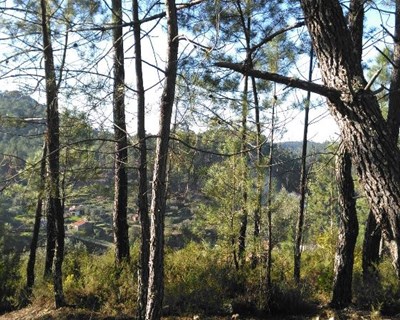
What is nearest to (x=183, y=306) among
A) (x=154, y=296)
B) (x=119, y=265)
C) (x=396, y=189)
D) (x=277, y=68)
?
(x=119, y=265)

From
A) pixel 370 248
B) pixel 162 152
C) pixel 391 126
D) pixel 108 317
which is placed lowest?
pixel 108 317

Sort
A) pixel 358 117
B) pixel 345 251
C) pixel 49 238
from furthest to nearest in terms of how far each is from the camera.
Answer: pixel 49 238
pixel 345 251
pixel 358 117

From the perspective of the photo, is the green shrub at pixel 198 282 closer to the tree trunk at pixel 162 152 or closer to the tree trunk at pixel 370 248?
the tree trunk at pixel 370 248

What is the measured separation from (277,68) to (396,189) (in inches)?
161

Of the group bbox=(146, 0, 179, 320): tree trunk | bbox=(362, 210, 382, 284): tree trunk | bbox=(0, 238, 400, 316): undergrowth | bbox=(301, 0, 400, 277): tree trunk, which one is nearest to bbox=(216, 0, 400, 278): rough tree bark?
bbox=(301, 0, 400, 277): tree trunk

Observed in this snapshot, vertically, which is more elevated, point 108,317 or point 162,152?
point 162,152

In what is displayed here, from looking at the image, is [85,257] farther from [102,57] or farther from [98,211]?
[98,211]

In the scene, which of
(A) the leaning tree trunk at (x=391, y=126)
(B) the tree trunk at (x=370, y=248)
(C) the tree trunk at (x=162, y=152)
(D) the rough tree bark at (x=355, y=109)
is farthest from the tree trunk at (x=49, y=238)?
(D) the rough tree bark at (x=355, y=109)

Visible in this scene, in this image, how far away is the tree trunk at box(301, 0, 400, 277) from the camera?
84.2 inches

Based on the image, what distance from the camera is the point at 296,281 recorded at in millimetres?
7016

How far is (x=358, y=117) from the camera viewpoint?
87.0 inches

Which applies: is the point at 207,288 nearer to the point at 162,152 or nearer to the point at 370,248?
the point at 370,248

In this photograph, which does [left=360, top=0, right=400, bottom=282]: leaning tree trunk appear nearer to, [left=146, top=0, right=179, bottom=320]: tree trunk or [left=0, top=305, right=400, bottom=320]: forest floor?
[left=0, top=305, right=400, bottom=320]: forest floor

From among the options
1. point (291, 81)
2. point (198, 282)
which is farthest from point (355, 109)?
point (198, 282)
